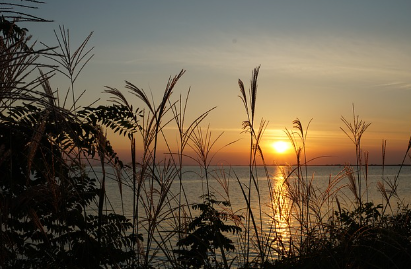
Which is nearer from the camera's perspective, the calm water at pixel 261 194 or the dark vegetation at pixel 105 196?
the dark vegetation at pixel 105 196

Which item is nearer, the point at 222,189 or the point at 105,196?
the point at 105,196

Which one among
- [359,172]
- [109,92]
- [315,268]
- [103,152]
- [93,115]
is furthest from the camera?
[359,172]

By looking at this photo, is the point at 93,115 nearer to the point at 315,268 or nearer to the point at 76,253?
the point at 76,253

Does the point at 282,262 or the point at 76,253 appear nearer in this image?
the point at 282,262

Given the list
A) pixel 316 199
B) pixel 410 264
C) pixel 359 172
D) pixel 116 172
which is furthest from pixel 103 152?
pixel 359 172

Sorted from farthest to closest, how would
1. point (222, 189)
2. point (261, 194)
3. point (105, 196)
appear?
point (222, 189)
point (261, 194)
point (105, 196)

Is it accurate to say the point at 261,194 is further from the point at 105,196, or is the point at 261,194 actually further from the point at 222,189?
the point at 105,196

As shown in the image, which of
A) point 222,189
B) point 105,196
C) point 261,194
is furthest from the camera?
point 222,189

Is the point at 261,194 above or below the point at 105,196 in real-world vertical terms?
below

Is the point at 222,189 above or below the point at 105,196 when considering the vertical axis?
below

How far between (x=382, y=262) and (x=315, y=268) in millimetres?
537

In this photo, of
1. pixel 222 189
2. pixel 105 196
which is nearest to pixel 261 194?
pixel 222 189

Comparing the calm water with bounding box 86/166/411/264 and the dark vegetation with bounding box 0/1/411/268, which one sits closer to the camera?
the dark vegetation with bounding box 0/1/411/268

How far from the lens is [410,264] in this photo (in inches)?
132
